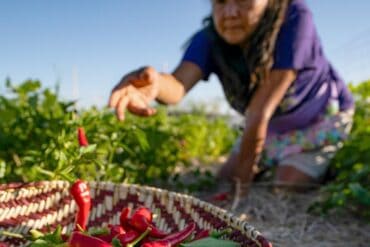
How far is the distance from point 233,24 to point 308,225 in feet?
2.76

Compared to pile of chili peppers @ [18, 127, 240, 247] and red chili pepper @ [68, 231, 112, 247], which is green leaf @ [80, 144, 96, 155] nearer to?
pile of chili peppers @ [18, 127, 240, 247]

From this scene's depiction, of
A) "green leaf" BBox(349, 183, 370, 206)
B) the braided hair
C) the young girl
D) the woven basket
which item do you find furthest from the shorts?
the woven basket

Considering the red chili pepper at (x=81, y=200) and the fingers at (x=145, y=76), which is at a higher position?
the fingers at (x=145, y=76)

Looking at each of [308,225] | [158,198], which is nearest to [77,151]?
[158,198]

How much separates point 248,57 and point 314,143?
56 cm

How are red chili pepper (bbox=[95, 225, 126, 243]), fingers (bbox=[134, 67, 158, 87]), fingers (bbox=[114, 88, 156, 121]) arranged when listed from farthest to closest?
fingers (bbox=[134, 67, 158, 87]), fingers (bbox=[114, 88, 156, 121]), red chili pepper (bbox=[95, 225, 126, 243])

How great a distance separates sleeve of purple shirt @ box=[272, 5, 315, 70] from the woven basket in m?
1.04

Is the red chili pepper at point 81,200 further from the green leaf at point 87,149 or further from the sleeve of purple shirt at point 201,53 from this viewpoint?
the sleeve of purple shirt at point 201,53

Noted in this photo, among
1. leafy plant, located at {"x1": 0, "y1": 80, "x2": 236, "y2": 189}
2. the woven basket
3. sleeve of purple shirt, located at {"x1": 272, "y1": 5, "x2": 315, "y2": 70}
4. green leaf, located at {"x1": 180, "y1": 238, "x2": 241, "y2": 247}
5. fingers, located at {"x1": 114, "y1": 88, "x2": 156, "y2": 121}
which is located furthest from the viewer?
sleeve of purple shirt, located at {"x1": 272, "y1": 5, "x2": 315, "y2": 70}

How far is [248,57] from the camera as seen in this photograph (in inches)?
89.9

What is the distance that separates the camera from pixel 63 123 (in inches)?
63.1

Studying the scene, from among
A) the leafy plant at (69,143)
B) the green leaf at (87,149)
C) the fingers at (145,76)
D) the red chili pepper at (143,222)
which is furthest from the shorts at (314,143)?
the red chili pepper at (143,222)

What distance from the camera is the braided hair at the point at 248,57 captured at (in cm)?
222

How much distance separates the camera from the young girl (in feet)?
6.95
